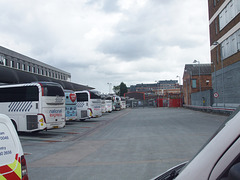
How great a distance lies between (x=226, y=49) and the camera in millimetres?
32594

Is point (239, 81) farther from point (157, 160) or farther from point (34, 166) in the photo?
point (34, 166)

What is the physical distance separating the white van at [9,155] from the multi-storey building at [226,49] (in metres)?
28.4

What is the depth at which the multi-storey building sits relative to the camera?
28.9m

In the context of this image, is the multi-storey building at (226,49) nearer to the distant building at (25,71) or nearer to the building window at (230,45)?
the building window at (230,45)

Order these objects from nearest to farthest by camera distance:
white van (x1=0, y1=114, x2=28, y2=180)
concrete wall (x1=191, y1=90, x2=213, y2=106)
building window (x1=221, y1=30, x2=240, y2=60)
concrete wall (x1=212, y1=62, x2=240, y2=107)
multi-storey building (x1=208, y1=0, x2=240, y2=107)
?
white van (x1=0, y1=114, x2=28, y2=180) < building window (x1=221, y1=30, x2=240, y2=60) < multi-storey building (x1=208, y1=0, x2=240, y2=107) < concrete wall (x1=212, y1=62, x2=240, y2=107) < concrete wall (x1=191, y1=90, x2=213, y2=106)

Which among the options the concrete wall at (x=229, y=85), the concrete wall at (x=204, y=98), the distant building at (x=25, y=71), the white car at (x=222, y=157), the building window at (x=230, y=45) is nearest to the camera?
the white car at (x=222, y=157)

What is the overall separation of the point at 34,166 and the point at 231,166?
811 centimetres

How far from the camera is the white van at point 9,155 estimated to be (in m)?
3.71

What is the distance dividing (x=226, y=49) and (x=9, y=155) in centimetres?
3299

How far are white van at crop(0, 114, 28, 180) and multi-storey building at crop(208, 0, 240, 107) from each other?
28397mm

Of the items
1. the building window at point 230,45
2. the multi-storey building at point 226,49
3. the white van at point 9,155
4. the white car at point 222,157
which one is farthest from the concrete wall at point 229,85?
the white car at point 222,157

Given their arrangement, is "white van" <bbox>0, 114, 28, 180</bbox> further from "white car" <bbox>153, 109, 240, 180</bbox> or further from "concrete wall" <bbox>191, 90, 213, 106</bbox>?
"concrete wall" <bbox>191, 90, 213, 106</bbox>

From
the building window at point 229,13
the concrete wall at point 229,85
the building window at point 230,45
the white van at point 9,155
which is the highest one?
the building window at point 229,13

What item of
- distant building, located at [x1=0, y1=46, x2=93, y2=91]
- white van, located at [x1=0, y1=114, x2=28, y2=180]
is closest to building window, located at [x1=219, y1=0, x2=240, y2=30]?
distant building, located at [x1=0, y1=46, x2=93, y2=91]
